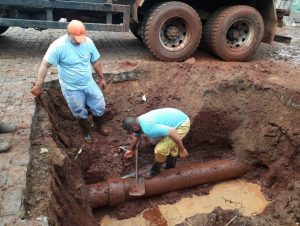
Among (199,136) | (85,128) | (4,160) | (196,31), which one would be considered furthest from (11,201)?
(196,31)

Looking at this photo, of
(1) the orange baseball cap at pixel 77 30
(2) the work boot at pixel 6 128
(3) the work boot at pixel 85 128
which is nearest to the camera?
(2) the work boot at pixel 6 128

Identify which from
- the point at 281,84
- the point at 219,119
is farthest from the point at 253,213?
the point at 281,84

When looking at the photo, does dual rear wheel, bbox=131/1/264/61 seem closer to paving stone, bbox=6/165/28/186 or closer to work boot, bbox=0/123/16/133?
work boot, bbox=0/123/16/133

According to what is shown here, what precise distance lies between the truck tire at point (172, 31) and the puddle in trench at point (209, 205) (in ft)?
9.38

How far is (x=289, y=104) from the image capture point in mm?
5438

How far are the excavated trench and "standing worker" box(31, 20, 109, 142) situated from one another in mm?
436

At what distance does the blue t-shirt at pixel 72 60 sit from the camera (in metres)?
4.45

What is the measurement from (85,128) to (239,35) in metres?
4.09

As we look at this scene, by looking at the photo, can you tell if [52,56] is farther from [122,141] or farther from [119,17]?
[119,17]

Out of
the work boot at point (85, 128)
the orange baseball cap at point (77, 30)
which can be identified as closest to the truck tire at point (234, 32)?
the work boot at point (85, 128)

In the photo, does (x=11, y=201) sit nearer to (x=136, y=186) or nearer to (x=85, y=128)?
(x=136, y=186)

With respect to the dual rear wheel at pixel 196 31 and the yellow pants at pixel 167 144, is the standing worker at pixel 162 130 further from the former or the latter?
the dual rear wheel at pixel 196 31

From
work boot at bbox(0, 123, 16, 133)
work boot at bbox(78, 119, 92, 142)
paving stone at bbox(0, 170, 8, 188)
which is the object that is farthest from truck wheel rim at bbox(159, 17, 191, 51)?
paving stone at bbox(0, 170, 8, 188)

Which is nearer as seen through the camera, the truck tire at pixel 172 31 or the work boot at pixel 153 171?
the work boot at pixel 153 171
